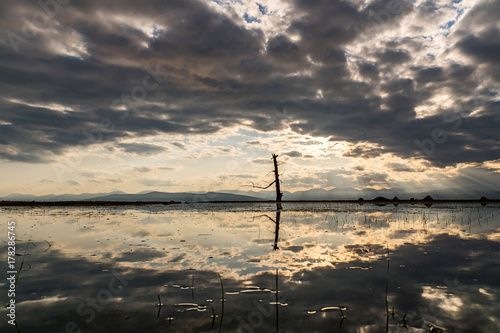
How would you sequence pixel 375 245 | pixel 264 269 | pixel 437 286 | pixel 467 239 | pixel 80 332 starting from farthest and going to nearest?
pixel 467 239 → pixel 375 245 → pixel 264 269 → pixel 437 286 → pixel 80 332

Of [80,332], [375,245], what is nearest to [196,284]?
[80,332]

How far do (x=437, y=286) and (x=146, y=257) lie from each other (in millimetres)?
8780

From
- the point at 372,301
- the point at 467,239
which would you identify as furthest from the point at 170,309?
the point at 467,239

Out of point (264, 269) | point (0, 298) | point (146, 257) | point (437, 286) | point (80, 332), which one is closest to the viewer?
point (80, 332)

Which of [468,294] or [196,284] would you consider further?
[196,284]

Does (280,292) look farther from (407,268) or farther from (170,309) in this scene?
(407,268)

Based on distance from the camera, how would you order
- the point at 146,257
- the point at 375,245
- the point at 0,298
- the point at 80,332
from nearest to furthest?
the point at 80,332
the point at 0,298
the point at 146,257
the point at 375,245

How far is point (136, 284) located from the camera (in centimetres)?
759

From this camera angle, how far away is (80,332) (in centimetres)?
500

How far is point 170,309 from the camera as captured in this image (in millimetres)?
5961

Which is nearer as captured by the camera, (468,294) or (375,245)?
(468,294)

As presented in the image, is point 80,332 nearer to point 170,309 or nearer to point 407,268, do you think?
point 170,309

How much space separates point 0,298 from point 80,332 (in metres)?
3.04

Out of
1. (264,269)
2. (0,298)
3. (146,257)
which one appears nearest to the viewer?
(0,298)
